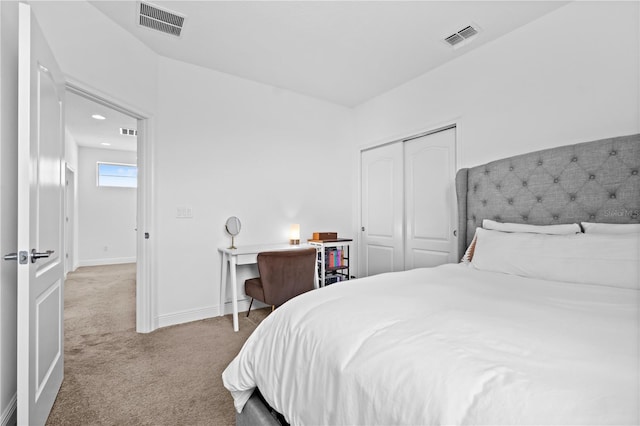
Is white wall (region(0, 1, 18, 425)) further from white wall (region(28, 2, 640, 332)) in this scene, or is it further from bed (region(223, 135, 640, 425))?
→ bed (region(223, 135, 640, 425))

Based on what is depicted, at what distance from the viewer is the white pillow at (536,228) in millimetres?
1865

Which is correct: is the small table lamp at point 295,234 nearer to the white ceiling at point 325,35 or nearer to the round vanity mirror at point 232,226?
the round vanity mirror at point 232,226

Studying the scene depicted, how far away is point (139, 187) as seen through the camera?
288 cm

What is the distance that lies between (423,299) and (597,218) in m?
1.52

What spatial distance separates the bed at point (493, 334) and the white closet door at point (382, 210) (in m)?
1.57

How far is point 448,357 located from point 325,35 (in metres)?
2.65

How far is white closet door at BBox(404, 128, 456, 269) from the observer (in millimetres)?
3074

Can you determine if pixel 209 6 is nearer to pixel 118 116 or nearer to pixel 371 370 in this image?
pixel 371 370

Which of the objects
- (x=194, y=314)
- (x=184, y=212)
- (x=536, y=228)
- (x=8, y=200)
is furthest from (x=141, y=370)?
(x=536, y=228)

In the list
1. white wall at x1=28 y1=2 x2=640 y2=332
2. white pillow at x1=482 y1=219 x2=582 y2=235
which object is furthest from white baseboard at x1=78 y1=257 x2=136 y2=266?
white pillow at x1=482 y1=219 x2=582 y2=235

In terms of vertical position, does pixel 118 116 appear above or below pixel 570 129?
above

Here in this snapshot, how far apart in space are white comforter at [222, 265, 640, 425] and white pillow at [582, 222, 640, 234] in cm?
45

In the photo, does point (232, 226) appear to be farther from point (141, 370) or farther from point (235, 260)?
point (141, 370)

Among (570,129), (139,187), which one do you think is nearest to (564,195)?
(570,129)
